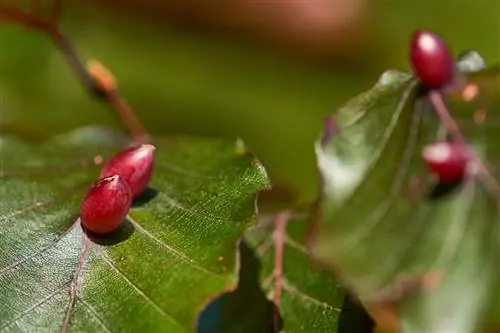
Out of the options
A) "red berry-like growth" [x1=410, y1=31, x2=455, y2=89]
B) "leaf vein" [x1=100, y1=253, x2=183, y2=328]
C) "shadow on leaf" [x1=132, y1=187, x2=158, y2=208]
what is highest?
"shadow on leaf" [x1=132, y1=187, x2=158, y2=208]

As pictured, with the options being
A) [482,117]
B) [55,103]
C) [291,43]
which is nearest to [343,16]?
[291,43]

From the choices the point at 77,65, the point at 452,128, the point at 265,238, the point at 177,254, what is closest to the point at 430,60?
the point at 452,128

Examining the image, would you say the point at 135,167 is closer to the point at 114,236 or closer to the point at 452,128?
the point at 114,236

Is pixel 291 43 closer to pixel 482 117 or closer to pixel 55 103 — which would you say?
Answer: pixel 55 103

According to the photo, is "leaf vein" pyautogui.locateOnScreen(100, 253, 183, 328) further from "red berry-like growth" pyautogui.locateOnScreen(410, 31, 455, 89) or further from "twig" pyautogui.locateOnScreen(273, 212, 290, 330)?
"red berry-like growth" pyautogui.locateOnScreen(410, 31, 455, 89)

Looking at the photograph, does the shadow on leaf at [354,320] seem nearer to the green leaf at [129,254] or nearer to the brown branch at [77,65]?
the green leaf at [129,254]

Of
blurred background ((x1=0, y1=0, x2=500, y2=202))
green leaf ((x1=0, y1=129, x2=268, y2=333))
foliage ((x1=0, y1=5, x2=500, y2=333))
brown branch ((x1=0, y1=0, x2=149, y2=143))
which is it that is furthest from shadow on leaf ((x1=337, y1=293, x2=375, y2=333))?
blurred background ((x1=0, y1=0, x2=500, y2=202))
